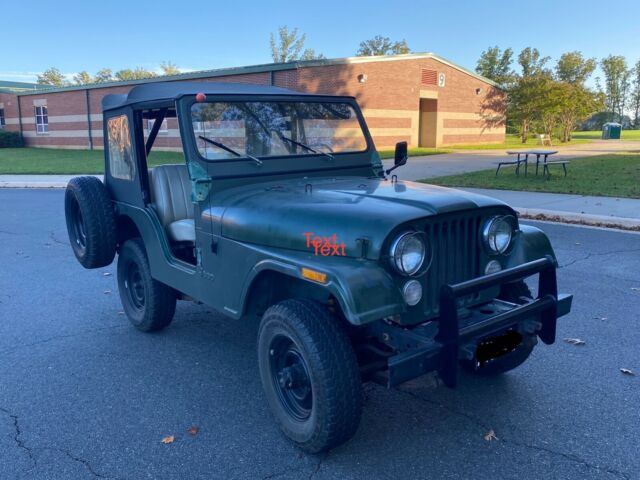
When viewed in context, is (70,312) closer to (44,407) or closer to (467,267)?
(44,407)

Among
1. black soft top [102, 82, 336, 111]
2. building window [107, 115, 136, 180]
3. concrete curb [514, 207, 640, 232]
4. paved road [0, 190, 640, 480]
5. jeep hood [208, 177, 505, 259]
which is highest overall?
black soft top [102, 82, 336, 111]

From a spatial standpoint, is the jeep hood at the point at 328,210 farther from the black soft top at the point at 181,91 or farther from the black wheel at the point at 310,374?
the black soft top at the point at 181,91

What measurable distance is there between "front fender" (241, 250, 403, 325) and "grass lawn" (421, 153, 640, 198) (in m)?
9.97

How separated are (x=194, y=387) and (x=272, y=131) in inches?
70.7

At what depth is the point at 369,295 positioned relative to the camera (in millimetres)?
2531

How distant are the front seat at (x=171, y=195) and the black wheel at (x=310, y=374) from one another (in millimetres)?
1583

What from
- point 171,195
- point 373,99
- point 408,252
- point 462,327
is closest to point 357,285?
point 408,252

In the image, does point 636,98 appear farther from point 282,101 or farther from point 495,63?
point 282,101

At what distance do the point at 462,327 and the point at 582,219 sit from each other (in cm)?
713

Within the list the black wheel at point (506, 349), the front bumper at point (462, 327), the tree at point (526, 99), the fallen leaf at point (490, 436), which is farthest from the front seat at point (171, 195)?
the tree at point (526, 99)

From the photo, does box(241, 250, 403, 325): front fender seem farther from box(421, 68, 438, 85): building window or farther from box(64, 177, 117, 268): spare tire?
box(421, 68, 438, 85): building window

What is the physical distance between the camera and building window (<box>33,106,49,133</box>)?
112ft

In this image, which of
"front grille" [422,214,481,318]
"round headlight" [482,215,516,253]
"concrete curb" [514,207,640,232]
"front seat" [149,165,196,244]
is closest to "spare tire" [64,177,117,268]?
"front seat" [149,165,196,244]

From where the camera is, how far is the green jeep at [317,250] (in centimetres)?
264
